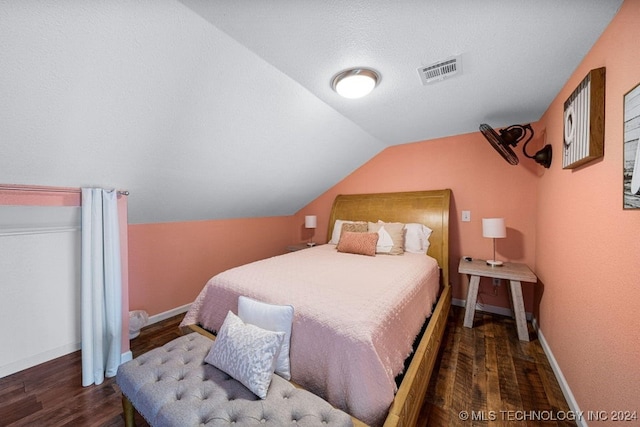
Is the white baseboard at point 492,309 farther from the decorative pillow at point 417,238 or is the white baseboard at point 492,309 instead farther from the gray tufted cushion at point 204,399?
the gray tufted cushion at point 204,399

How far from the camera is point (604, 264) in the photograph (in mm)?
1195

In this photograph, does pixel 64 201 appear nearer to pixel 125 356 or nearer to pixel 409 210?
pixel 125 356

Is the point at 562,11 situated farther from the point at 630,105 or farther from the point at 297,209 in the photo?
the point at 297,209

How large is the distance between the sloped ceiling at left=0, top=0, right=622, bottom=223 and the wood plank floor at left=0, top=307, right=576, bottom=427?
4.34 ft

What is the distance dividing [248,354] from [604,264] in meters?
1.83

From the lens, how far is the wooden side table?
215 centimetres

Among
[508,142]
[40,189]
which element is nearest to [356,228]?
[508,142]

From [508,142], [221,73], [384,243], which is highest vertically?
[221,73]

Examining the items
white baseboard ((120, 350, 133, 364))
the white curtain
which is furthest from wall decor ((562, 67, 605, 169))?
white baseboard ((120, 350, 133, 364))

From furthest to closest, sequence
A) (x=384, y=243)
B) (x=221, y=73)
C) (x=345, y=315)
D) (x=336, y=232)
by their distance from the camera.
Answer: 1. (x=336, y=232)
2. (x=384, y=243)
3. (x=221, y=73)
4. (x=345, y=315)

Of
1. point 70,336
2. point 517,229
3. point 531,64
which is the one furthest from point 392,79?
point 70,336

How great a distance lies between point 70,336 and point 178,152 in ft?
6.05

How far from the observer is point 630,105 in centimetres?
101

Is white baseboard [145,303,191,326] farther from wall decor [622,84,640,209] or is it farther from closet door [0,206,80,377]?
wall decor [622,84,640,209]
